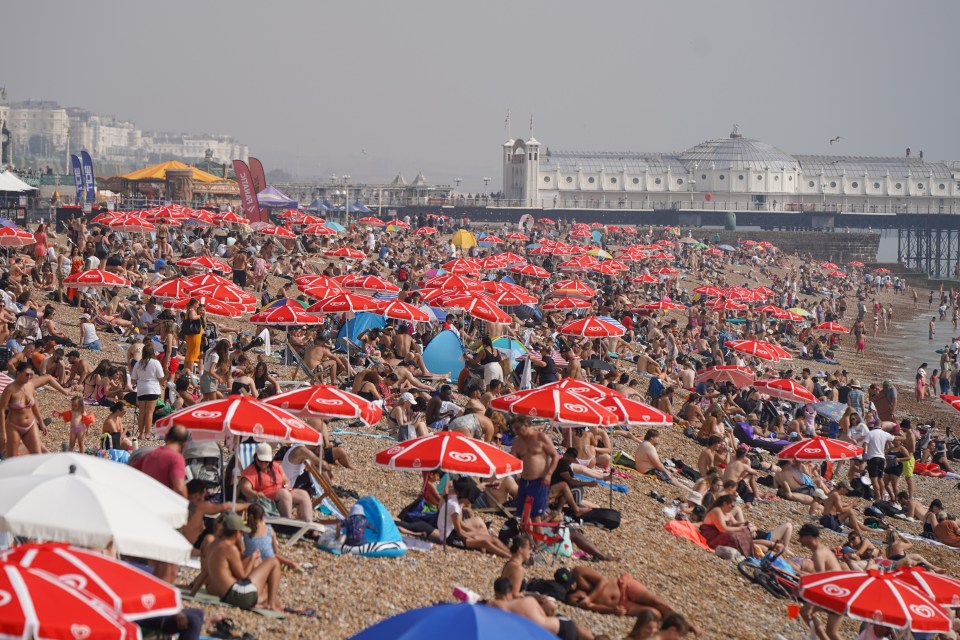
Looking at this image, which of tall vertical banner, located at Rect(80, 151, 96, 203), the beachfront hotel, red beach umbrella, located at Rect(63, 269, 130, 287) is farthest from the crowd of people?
the beachfront hotel

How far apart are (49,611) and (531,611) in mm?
3261

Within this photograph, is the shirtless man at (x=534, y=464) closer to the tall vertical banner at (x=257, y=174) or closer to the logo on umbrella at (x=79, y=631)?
the logo on umbrella at (x=79, y=631)

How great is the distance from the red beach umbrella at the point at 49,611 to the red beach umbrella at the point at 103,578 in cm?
21

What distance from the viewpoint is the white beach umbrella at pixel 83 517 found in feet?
18.8

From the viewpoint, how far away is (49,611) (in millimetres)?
4672

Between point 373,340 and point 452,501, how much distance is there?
8441 millimetres

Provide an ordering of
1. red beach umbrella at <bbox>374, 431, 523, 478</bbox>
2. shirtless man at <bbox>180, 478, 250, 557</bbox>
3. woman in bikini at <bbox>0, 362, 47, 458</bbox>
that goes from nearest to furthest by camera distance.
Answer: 1. shirtless man at <bbox>180, 478, 250, 557</bbox>
2. red beach umbrella at <bbox>374, 431, 523, 478</bbox>
3. woman in bikini at <bbox>0, 362, 47, 458</bbox>

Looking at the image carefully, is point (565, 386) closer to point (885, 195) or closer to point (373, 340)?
point (373, 340)

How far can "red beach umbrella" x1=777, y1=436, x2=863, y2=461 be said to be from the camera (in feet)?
45.6

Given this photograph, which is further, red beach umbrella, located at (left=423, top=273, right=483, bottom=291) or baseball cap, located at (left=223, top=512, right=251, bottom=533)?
red beach umbrella, located at (left=423, top=273, right=483, bottom=291)

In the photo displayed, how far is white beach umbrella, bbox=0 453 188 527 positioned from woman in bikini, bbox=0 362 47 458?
3191 millimetres

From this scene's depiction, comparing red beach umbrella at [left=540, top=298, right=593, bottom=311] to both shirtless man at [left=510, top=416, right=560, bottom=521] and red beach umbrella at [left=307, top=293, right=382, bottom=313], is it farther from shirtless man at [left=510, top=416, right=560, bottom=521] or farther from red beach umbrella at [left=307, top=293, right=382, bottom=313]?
shirtless man at [left=510, top=416, right=560, bottom=521]

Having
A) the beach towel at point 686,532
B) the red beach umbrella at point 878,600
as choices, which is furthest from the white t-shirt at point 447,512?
the beach towel at point 686,532

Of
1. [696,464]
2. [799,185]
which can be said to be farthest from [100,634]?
[799,185]
